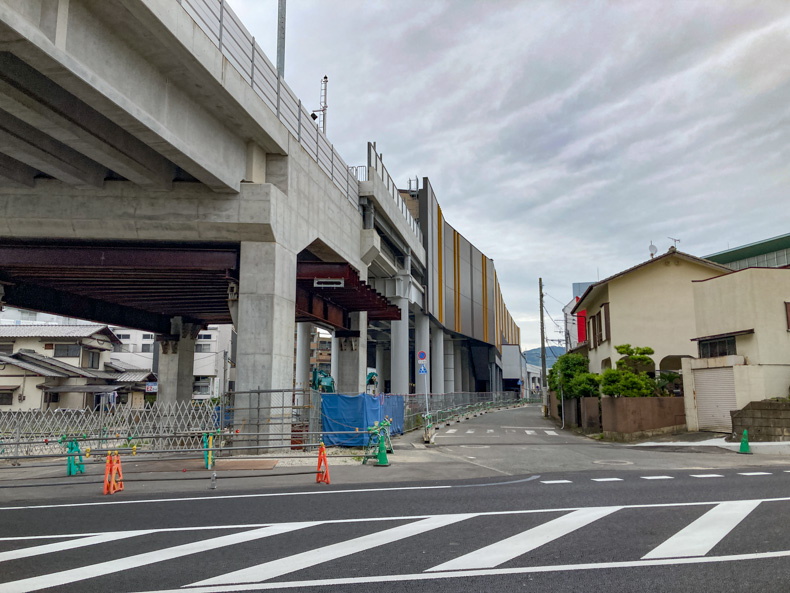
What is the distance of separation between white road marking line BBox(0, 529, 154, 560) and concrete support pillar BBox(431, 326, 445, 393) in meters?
47.6

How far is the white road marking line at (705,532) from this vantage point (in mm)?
7051

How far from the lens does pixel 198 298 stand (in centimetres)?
3094

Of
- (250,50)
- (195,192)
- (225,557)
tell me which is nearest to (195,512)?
(225,557)

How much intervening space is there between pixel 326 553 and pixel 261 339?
45.2 ft

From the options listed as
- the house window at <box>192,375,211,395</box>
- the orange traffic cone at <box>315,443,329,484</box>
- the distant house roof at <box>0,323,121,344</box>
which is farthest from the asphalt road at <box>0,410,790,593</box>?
the house window at <box>192,375,211,395</box>

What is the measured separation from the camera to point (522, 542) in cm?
762

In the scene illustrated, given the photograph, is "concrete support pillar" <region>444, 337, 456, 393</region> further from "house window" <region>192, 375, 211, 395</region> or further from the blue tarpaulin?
the blue tarpaulin

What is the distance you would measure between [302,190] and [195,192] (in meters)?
4.47

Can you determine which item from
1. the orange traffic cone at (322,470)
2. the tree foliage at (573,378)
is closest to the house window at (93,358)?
the tree foliage at (573,378)

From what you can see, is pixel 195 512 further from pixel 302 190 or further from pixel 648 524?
pixel 302 190

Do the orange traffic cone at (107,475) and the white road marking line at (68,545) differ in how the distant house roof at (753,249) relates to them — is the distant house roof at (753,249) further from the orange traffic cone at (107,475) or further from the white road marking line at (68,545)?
the white road marking line at (68,545)

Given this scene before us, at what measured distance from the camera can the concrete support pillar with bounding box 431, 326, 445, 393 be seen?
55.9m

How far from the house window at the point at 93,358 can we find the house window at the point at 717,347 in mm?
50018

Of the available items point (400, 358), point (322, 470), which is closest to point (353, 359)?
point (400, 358)
